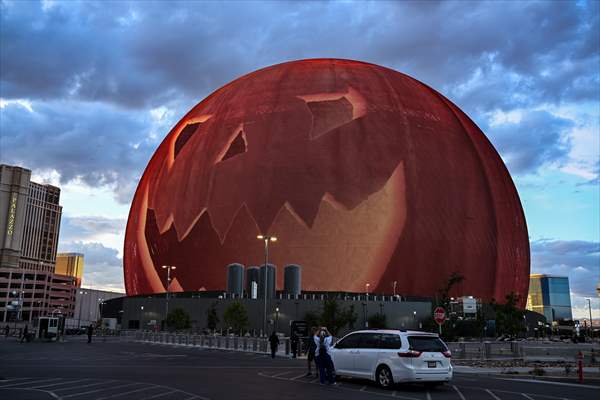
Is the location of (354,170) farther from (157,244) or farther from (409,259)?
(157,244)

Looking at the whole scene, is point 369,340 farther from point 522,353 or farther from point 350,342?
point 522,353

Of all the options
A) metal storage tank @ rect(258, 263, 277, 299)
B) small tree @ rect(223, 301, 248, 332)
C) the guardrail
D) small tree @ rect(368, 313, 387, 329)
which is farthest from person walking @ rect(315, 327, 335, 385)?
small tree @ rect(368, 313, 387, 329)

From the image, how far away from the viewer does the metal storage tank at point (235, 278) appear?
52969mm

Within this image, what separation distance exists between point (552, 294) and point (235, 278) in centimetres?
16512

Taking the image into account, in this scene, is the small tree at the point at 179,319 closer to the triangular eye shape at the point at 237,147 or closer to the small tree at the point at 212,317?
the small tree at the point at 212,317

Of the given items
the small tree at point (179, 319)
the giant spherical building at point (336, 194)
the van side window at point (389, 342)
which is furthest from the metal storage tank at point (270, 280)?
the van side window at point (389, 342)

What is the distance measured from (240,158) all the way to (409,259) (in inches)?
727

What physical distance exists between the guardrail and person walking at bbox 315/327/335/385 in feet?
51.9

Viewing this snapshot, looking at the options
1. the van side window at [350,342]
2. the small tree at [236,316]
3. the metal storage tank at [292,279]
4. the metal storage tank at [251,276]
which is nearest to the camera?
the van side window at [350,342]

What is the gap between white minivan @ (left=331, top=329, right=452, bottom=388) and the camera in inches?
603

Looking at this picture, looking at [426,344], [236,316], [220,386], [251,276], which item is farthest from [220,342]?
[426,344]

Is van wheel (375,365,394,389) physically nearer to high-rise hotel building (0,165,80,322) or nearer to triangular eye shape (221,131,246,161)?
triangular eye shape (221,131,246,161)

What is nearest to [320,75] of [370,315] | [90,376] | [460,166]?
[460,166]

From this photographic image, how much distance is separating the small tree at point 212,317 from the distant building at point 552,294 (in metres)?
158
